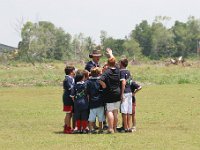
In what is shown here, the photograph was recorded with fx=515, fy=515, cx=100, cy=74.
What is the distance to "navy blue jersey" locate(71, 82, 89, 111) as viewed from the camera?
1329cm

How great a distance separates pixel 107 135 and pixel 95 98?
43.5 inches

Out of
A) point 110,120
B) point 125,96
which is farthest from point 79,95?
point 125,96

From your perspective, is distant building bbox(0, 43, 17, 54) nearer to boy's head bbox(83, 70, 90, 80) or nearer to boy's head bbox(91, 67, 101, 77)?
boy's head bbox(83, 70, 90, 80)

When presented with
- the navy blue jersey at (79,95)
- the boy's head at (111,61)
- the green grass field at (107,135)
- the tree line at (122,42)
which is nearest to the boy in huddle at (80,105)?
the navy blue jersey at (79,95)

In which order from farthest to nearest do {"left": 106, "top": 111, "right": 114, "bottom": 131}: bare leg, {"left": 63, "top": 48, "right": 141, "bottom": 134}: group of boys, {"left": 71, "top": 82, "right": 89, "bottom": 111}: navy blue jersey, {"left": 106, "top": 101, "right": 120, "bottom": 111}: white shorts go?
1. {"left": 71, "top": 82, "right": 89, "bottom": 111}: navy blue jersey
2. {"left": 63, "top": 48, "right": 141, "bottom": 134}: group of boys
3. {"left": 106, "top": 101, "right": 120, "bottom": 111}: white shorts
4. {"left": 106, "top": 111, "right": 114, "bottom": 131}: bare leg

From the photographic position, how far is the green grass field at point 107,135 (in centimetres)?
1112

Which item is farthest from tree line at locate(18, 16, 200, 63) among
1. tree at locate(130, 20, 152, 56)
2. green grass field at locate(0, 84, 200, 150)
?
green grass field at locate(0, 84, 200, 150)

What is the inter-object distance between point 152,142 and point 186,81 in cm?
2445

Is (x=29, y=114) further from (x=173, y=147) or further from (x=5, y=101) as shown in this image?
(x=173, y=147)

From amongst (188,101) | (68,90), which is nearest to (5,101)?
(188,101)

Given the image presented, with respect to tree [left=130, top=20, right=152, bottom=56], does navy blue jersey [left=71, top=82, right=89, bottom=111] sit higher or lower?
lower

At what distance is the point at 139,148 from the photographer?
1066 cm

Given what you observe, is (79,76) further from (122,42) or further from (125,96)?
(122,42)

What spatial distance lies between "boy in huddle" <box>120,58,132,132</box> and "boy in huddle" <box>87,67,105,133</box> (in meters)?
0.55
